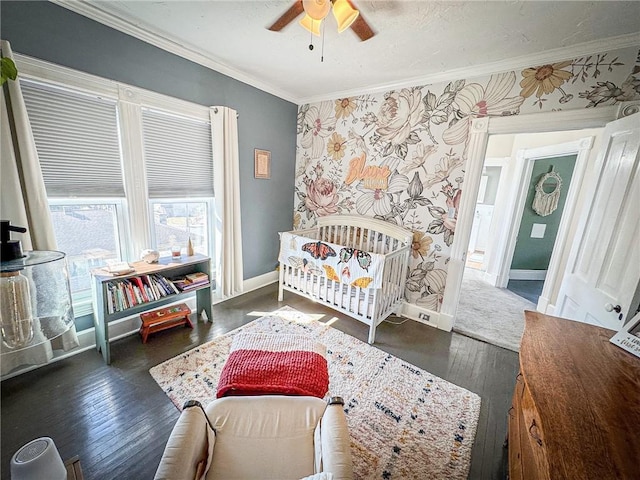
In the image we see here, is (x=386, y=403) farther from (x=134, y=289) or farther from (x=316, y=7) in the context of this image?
(x=316, y=7)

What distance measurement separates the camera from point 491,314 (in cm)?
307

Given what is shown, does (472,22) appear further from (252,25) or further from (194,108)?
(194,108)

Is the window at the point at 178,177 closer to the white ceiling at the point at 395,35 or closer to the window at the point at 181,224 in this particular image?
the window at the point at 181,224

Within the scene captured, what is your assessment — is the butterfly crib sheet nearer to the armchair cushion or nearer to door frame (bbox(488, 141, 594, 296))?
the armchair cushion

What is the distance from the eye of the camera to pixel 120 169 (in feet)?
6.72

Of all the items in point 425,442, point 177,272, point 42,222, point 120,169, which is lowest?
point 425,442

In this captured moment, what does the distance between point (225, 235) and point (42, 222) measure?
1.37m

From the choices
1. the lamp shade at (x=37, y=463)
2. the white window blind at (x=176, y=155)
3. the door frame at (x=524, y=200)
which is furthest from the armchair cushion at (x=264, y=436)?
the door frame at (x=524, y=200)

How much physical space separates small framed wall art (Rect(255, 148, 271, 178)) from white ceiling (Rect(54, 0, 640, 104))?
2.80 ft

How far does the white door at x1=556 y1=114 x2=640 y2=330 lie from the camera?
4.38ft

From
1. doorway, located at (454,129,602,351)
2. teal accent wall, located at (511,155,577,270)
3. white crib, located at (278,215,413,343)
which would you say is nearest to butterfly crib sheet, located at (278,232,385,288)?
white crib, located at (278,215,413,343)

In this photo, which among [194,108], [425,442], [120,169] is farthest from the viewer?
[194,108]

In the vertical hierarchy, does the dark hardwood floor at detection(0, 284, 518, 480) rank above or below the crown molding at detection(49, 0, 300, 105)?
below

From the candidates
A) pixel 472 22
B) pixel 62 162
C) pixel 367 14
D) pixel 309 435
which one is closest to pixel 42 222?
pixel 62 162
